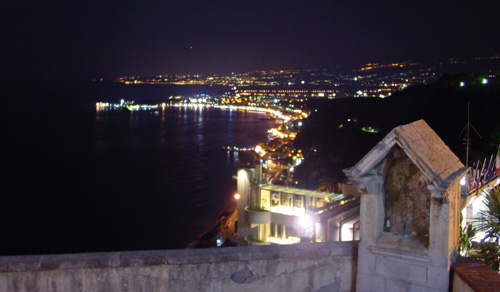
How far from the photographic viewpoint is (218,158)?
75062 mm

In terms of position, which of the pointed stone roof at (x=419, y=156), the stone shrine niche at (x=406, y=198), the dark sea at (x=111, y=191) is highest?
the pointed stone roof at (x=419, y=156)

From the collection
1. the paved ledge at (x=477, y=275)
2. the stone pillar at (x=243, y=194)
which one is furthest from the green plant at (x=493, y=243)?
the stone pillar at (x=243, y=194)

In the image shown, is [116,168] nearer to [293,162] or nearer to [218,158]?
[218,158]

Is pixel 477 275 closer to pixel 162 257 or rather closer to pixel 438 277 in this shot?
pixel 438 277

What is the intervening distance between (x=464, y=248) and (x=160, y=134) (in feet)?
357

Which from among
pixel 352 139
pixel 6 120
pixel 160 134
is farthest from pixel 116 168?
pixel 6 120

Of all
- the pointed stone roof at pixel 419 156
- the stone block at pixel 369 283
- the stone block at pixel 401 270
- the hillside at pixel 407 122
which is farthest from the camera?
the hillside at pixel 407 122

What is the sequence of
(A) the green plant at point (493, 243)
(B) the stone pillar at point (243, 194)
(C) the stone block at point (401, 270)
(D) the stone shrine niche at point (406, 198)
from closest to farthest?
(C) the stone block at point (401, 270), (D) the stone shrine niche at point (406, 198), (A) the green plant at point (493, 243), (B) the stone pillar at point (243, 194)

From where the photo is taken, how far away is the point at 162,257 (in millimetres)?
4227

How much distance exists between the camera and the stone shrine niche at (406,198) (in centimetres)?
425

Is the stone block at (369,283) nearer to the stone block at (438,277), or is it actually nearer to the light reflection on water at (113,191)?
the stone block at (438,277)

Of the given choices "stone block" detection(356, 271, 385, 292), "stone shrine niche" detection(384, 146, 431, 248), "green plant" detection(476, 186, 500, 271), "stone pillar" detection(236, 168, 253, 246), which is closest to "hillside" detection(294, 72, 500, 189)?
"stone pillar" detection(236, 168, 253, 246)

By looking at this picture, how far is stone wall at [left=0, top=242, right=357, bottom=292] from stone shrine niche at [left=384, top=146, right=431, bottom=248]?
48cm

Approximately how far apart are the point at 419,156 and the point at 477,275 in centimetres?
101
